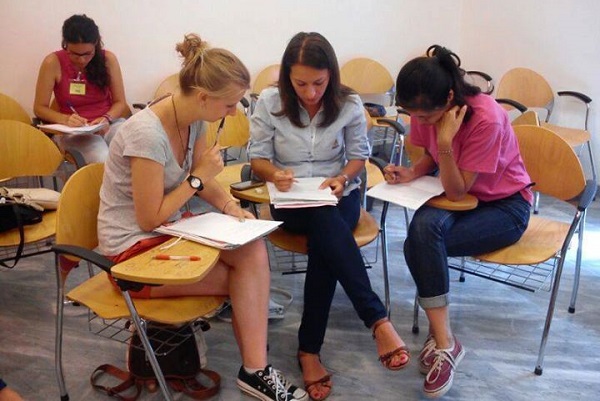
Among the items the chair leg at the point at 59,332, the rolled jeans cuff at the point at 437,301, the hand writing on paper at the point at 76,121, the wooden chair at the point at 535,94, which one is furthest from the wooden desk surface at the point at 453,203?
the wooden chair at the point at 535,94

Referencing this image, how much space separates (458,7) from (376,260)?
104 inches

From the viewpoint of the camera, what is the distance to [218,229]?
1.63 metres

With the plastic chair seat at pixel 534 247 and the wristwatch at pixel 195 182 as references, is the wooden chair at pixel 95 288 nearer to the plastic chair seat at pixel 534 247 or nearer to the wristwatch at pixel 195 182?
the wristwatch at pixel 195 182

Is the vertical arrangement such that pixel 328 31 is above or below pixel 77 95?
above

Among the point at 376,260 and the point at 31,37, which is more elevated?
the point at 31,37

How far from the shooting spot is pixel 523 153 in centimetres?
222

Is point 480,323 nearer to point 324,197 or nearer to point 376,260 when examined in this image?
point 376,260

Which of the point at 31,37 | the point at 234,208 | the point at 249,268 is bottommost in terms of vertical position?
the point at 249,268

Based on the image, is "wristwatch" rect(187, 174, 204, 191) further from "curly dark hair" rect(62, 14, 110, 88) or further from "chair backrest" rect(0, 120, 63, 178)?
"curly dark hair" rect(62, 14, 110, 88)

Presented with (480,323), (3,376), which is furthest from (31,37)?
(480,323)

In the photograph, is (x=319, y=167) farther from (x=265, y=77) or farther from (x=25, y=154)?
(x=265, y=77)

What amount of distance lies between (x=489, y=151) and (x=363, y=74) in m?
2.52

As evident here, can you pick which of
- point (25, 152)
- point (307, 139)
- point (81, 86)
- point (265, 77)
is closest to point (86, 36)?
point (81, 86)

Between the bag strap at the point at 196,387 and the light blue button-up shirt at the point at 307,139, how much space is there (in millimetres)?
815
